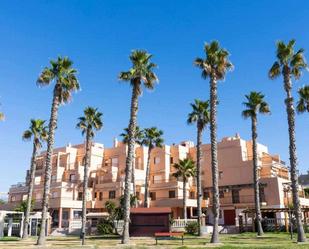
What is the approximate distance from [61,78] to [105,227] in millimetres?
19424

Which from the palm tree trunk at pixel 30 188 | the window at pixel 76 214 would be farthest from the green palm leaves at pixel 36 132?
the window at pixel 76 214

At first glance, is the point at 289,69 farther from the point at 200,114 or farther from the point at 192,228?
the point at 192,228

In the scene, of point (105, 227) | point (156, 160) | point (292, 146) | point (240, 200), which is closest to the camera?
point (292, 146)

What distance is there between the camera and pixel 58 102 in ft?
107

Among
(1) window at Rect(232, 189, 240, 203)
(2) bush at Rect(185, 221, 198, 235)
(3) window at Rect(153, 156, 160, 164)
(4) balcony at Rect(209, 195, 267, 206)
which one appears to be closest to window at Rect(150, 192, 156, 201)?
(3) window at Rect(153, 156, 160, 164)

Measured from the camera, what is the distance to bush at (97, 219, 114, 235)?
43.8 m

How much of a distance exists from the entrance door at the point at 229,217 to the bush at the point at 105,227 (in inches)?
782

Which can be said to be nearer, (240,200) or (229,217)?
(240,200)

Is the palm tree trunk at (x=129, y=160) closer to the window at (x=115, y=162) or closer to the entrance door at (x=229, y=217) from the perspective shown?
the entrance door at (x=229, y=217)

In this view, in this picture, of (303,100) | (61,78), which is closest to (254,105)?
(303,100)

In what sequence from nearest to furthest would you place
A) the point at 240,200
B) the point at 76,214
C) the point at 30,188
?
1. the point at 30,188
2. the point at 240,200
3. the point at 76,214

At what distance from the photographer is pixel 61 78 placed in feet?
109

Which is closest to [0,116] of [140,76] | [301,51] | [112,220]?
[140,76]

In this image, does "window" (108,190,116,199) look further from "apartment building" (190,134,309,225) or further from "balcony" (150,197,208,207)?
"apartment building" (190,134,309,225)
